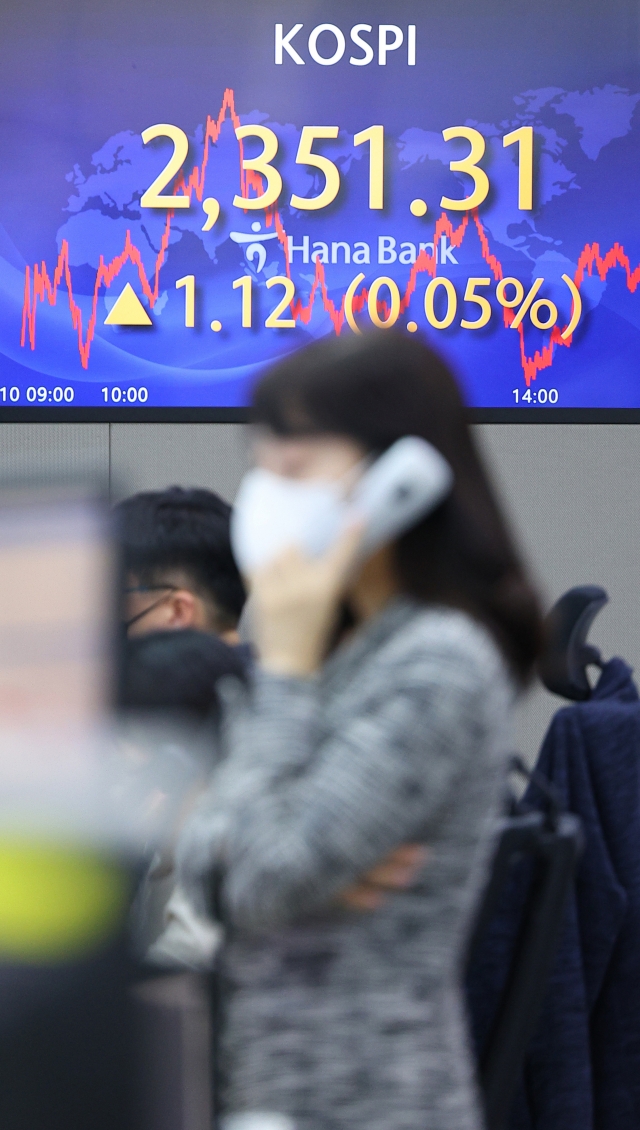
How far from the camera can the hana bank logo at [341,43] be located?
9.16 feet

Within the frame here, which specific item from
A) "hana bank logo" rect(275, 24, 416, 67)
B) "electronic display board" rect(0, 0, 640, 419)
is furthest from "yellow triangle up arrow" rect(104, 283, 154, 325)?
"hana bank logo" rect(275, 24, 416, 67)

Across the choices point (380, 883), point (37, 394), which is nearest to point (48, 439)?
point (37, 394)

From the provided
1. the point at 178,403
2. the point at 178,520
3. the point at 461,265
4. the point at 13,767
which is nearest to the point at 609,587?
the point at 461,265

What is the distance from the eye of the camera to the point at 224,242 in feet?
9.10

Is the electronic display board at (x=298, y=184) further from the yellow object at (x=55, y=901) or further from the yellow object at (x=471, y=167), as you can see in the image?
the yellow object at (x=55, y=901)

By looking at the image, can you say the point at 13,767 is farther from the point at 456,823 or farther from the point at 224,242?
the point at 224,242

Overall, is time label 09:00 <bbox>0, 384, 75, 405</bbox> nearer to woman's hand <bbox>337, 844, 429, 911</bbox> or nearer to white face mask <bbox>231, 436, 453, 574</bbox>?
white face mask <bbox>231, 436, 453, 574</bbox>

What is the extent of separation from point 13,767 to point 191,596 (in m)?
0.83

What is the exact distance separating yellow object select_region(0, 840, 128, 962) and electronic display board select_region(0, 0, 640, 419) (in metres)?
2.18

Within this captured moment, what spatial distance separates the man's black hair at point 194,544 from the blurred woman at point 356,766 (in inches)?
28.3

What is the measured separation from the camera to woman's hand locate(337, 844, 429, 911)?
0.77 meters

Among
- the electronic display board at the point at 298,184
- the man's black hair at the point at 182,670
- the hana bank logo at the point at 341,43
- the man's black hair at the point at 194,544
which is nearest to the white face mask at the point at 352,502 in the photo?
the man's black hair at the point at 182,670

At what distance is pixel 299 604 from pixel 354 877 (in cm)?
17

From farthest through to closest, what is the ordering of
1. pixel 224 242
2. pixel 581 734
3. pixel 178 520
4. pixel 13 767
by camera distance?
pixel 224 242 < pixel 178 520 < pixel 581 734 < pixel 13 767
